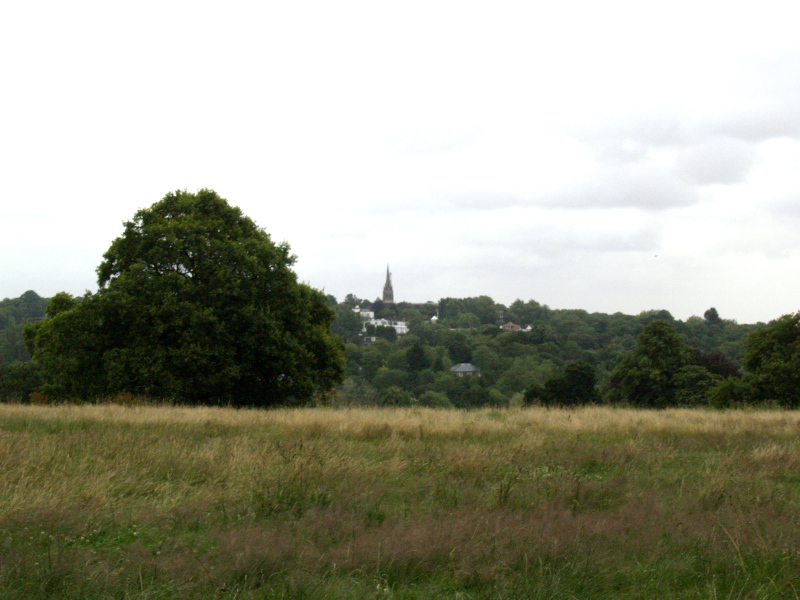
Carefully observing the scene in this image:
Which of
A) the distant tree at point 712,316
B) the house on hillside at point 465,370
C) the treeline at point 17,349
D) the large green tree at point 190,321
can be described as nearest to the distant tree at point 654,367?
the large green tree at point 190,321

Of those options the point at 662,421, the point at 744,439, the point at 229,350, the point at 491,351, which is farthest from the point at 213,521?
the point at 491,351

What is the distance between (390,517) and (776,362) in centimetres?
3489

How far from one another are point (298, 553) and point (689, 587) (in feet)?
9.92

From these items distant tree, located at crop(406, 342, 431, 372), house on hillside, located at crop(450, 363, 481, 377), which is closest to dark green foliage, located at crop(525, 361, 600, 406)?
house on hillside, located at crop(450, 363, 481, 377)

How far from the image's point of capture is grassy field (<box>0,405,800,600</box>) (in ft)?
17.0

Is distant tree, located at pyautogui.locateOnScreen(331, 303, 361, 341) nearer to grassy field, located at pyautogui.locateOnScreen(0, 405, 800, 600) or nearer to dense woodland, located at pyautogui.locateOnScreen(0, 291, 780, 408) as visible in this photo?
dense woodland, located at pyautogui.locateOnScreen(0, 291, 780, 408)

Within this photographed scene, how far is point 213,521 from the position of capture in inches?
263

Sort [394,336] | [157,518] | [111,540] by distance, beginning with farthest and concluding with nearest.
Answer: [394,336] < [157,518] < [111,540]

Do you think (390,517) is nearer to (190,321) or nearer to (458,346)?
(190,321)

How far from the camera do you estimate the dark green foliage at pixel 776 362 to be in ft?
116

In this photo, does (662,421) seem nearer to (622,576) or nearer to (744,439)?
(744,439)

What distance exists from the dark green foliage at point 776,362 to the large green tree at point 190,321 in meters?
23.6

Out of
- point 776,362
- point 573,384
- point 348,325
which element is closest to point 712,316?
point 348,325

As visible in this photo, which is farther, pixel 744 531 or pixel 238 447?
pixel 238 447
